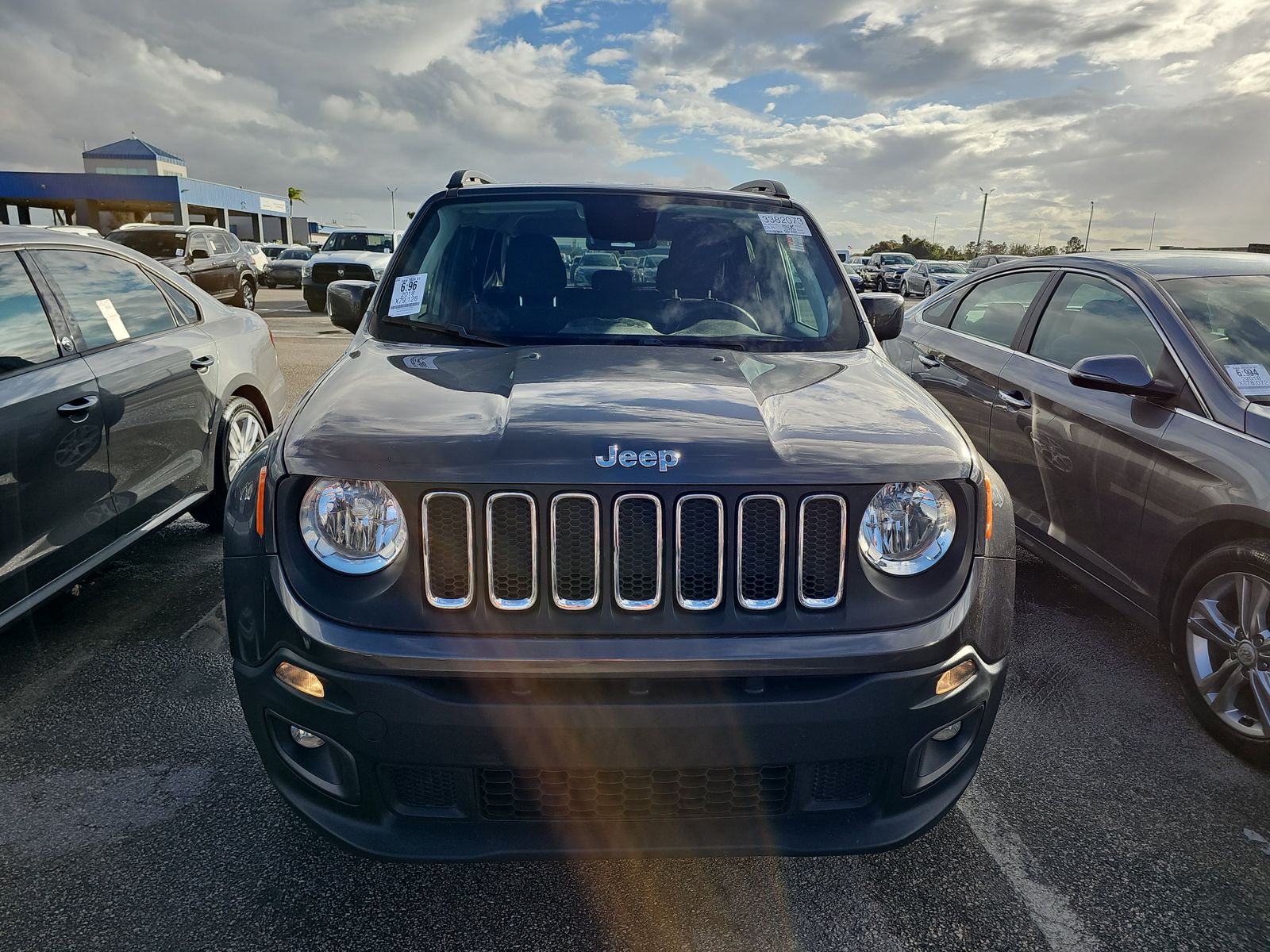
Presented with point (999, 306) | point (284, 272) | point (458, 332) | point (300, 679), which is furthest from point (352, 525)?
point (284, 272)

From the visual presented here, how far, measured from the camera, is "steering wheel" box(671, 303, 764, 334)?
3.12m

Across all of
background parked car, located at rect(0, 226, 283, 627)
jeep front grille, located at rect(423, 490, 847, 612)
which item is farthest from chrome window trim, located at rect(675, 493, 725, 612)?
Result: background parked car, located at rect(0, 226, 283, 627)

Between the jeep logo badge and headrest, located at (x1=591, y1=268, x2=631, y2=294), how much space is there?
1.36 meters

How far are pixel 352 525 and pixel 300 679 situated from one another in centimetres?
35

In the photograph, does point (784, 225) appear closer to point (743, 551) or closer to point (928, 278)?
point (743, 551)

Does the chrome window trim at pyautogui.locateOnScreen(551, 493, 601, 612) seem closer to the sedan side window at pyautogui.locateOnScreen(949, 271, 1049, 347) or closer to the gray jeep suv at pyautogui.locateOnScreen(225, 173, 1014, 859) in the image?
the gray jeep suv at pyautogui.locateOnScreen(225, 173, 1014, 859)

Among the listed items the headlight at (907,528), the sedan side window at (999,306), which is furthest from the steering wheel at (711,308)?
the sedan side window at (999,306)

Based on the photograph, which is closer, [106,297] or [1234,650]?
[1234,650]

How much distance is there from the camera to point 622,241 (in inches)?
135

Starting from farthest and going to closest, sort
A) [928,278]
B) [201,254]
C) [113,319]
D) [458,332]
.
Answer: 1. [928,278]
2. [201,254]
3. [113,319]
4. [458,332]

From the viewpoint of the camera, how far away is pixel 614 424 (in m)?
2.07

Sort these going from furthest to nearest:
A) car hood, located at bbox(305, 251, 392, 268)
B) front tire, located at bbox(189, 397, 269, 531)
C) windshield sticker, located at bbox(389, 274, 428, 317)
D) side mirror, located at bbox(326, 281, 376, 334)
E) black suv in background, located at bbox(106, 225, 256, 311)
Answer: car hood, located at bbox(305, 251, 392, 268)
black suv in background, located at bbox(106, 225, 256, 311)
front tire, located at bbox(189, 397, 269, 531)
side mirror, located at bbox(326, 281, 376, 334)
windshield sticker, located at bbox(389, 274, 428, 317)

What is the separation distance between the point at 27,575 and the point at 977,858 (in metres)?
3.29

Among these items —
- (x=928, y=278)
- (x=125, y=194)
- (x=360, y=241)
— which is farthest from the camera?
(x=125, y=194)
